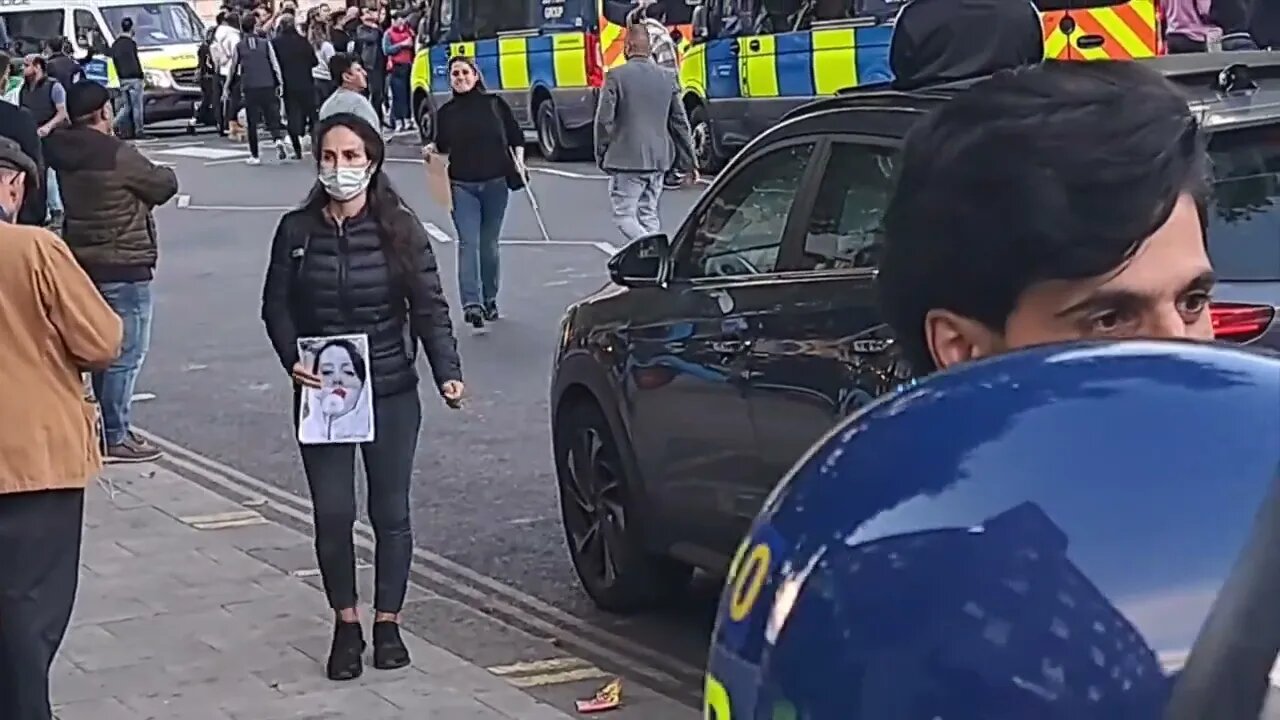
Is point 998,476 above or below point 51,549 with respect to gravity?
above

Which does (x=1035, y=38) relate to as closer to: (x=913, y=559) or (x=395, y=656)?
(x=395, y=656)

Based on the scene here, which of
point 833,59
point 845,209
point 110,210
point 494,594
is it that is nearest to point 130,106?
point 833,59

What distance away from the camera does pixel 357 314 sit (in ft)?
22.0

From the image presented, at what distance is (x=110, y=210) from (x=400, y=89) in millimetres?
22917

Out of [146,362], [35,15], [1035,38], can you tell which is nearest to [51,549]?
[1035,38]

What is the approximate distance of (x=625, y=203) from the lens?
15.0 meters

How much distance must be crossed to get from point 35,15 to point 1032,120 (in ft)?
117

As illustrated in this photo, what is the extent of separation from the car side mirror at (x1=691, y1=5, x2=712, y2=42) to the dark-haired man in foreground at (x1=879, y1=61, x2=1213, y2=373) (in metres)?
20.5

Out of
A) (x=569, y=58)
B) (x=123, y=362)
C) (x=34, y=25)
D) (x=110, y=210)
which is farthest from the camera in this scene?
(x=34, y=25)

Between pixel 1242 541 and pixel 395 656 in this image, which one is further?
pixel 395 656

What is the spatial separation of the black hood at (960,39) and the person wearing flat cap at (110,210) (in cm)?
477

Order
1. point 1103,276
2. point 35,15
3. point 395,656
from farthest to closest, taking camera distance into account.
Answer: point 35,15 → point 395,656 → point 1103,276

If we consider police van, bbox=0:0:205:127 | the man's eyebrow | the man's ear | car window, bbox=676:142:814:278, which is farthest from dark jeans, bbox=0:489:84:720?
police van, bbox=0:0:205:127

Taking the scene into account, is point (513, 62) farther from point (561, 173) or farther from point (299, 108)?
point (299, 108)
